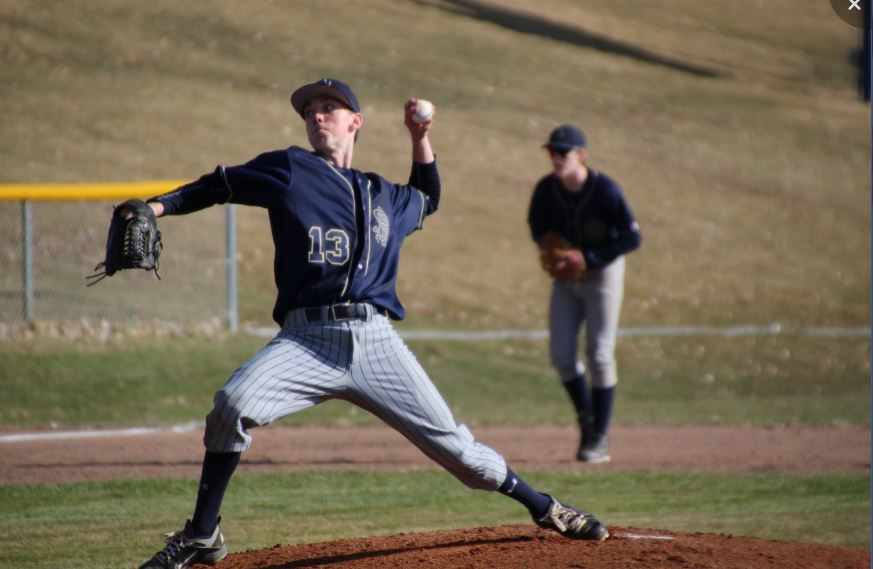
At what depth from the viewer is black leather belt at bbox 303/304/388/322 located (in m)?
4.43

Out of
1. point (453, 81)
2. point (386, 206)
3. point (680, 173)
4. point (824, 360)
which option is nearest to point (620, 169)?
point (680, 173)

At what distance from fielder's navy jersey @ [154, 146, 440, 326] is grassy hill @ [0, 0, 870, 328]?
10.8m

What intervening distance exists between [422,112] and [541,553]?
5.80ft

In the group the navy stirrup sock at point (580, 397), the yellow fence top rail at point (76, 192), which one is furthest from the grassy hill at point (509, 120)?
the navy stirrup sock at point (580, 397)

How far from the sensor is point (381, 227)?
456cm

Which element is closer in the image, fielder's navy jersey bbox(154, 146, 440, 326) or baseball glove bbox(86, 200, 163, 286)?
baseball glove bbox(86, 200, 163, 286)

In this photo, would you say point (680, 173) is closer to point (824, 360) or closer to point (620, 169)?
point (620, 169)

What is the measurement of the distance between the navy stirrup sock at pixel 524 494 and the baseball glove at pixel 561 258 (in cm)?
328

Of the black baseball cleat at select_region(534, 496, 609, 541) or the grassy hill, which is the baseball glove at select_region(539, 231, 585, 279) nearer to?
the black baseball cleat at select_region(534, 496, 609, 541)

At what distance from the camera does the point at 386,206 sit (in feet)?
15.2

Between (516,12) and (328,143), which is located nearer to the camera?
(328,143)

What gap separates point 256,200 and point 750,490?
419cm

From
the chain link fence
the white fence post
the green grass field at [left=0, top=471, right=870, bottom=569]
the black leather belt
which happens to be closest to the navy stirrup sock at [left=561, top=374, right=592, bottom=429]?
the green grass field at [left=0, top=471, right=870, bottom=569]

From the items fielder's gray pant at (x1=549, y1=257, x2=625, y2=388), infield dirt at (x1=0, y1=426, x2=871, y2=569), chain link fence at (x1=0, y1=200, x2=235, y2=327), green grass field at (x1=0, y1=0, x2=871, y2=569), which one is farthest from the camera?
chain link fence at (x1=0, y1=200, x2=235, y2=327)
